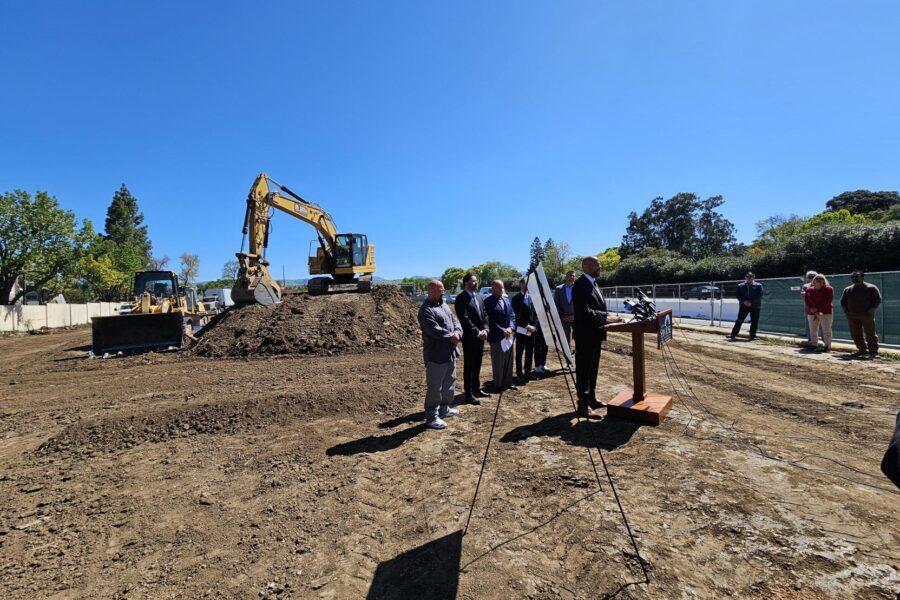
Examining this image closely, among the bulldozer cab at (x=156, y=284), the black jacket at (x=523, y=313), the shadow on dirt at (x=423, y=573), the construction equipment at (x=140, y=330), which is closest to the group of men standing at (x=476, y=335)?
the black jacket at (x=523, y=313)

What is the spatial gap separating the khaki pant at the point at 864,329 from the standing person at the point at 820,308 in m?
0.56

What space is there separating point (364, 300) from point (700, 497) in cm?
1340

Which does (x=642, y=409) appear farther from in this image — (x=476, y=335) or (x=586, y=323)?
(x=476, y=335)

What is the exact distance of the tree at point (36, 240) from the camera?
2403 cm

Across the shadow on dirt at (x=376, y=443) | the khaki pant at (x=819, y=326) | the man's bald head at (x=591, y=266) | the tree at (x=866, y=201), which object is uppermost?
the tree at (x=866, y=201)

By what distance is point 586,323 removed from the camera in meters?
4.95

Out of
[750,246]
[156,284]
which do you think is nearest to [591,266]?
[156,284]

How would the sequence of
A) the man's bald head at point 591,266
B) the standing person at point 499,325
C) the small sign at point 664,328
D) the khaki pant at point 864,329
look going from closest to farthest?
the small sign at point 664,328, the man's bald head at point 591,266, the standing person at point 499,325, the khaki pant at point 864,329

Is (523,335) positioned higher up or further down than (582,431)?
higher up

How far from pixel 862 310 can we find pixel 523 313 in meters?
7.46

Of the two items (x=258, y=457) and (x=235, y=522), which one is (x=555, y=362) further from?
(x=235, y=522)

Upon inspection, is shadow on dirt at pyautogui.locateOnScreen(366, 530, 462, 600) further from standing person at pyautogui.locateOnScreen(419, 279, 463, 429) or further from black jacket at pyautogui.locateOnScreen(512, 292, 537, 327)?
black jacket at pyautogui.locateOnScreen(512, 292, 537, 327)

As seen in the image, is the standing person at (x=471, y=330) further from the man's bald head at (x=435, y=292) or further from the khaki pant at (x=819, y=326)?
the khaki pant at (x=819, y=326)

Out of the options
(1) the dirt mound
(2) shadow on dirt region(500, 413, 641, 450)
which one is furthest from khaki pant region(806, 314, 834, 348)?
(1) the dirt mound
